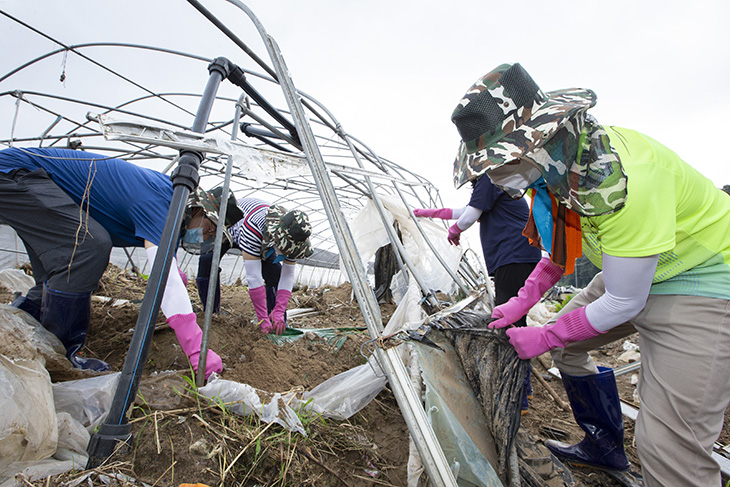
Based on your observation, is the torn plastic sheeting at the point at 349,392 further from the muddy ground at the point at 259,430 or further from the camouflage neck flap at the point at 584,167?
the camouflage neck flap at the point at 584,167

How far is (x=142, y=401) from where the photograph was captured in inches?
51.8

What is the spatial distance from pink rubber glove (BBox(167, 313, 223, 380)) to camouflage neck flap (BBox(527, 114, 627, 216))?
1.70 metres

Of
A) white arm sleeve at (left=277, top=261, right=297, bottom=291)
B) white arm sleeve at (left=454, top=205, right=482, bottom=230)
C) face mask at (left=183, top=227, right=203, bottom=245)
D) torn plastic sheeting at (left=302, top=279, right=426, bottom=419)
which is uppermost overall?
white arm sleeve at (left=454, top=205, right=482, bottom=230)

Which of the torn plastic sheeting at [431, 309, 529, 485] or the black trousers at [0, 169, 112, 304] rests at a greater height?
the black trousers at [0, 169, 112, 304]

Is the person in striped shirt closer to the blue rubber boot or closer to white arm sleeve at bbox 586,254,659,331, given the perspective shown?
the blue rubber boot

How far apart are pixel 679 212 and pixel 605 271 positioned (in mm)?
301

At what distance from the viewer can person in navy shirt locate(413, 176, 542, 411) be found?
92.4 inches

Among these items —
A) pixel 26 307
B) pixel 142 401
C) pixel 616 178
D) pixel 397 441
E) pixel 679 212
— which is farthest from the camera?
pixel 26 307

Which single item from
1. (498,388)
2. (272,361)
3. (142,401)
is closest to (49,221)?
(142,401)

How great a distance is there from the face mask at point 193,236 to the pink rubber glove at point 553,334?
2081 millimetres

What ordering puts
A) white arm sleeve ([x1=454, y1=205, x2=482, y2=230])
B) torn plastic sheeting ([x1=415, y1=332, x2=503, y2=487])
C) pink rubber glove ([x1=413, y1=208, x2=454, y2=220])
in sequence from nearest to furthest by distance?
torn plastic sheeting ([x1=415, y1=332, x2=503, y2=487]) → white arm sleeve ([x1=454, y1=205, x2=482, y2=230]) → pink rubber glove ([x1=413, y1=208, x2=454, y2=220])

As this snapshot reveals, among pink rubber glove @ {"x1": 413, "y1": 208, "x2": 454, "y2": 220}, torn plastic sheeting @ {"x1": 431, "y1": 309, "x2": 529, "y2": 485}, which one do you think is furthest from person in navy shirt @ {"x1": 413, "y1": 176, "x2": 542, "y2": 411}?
torn plastic sheeting @ {"x1": 431, "y1": 309, "x2": 529, "y2": 485}

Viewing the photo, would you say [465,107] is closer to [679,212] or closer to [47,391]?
[679,212]

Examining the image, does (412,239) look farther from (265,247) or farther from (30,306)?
(30,306)
